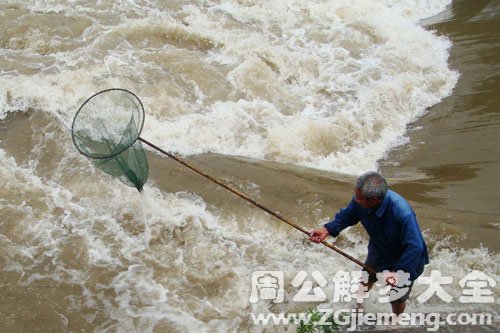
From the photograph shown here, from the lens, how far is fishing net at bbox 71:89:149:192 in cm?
465

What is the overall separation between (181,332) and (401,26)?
911 centimetres

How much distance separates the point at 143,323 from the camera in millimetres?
4652

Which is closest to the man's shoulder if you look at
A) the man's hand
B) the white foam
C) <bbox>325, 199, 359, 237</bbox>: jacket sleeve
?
<bbox>325, 199, 359, 237</bbox>: jacket sleeve

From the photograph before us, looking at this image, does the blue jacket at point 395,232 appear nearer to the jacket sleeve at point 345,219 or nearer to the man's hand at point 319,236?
the jacket sleeve at point 345,219

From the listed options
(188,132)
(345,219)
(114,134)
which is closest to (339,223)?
(345,219)

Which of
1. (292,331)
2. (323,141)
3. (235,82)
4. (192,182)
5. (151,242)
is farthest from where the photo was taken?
(235,82)

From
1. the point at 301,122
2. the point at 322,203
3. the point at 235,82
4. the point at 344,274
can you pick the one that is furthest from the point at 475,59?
the point at 344,274

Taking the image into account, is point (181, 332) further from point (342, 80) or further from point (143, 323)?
point (342, 80)

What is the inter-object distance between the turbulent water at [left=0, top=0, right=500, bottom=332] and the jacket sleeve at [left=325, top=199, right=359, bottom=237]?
1.16 m

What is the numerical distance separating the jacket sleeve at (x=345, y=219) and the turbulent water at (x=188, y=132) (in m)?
1.16

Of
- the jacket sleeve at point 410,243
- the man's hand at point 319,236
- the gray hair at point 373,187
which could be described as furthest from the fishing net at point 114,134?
the jacket sleeve at point 410,243

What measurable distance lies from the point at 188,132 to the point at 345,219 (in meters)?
4.08

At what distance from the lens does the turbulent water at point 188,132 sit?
495 cm

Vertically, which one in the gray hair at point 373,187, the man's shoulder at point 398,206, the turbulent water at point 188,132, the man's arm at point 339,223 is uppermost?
the gray hair at point 373,187
